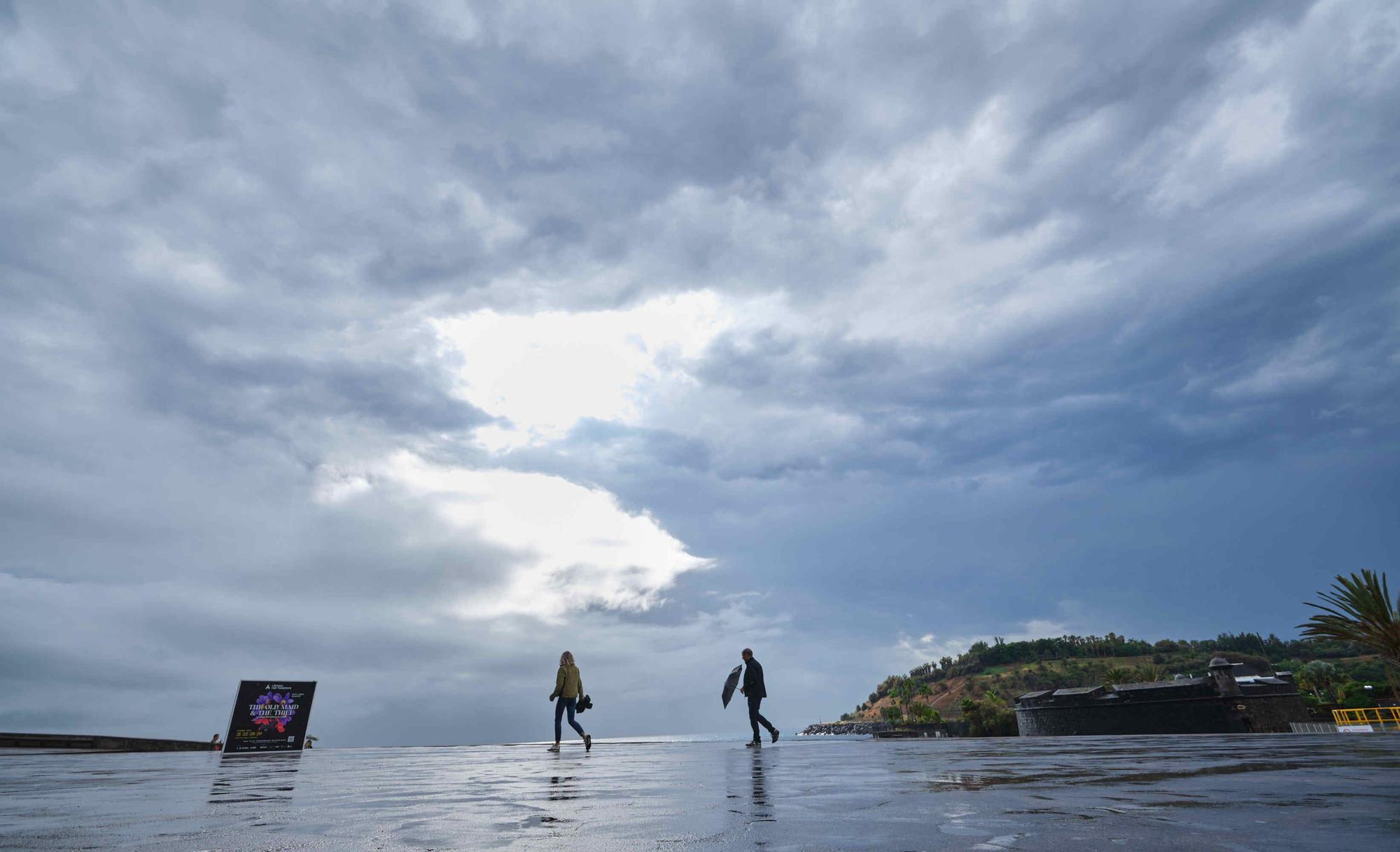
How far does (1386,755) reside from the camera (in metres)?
8.23

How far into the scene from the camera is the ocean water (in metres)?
3.56

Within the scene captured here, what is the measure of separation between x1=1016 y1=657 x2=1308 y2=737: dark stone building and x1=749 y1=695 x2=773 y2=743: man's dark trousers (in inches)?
1570

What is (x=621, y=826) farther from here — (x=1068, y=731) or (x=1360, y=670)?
(x=1360, y=670)

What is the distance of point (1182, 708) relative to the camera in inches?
2055

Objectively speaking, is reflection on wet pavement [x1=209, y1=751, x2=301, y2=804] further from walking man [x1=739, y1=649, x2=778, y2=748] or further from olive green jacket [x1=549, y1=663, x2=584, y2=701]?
walking man [x1=739, y1=649, x2=778, y2=748]

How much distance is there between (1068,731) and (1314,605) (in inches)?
2214

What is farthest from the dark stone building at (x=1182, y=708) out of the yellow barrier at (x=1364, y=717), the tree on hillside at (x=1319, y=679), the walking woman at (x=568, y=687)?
the tree on hillside at (x=1319, y=679)

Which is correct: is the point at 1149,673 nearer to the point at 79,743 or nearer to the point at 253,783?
the point at 79,743

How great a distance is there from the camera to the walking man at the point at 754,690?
17.0m

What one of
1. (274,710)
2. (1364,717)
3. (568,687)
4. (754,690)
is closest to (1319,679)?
(1364,717)

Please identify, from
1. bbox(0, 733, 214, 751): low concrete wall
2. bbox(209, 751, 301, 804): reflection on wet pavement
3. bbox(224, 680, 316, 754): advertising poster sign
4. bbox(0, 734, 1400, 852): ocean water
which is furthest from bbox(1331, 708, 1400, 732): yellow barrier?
bbox(0, 733, 214, 751): low concrete wall

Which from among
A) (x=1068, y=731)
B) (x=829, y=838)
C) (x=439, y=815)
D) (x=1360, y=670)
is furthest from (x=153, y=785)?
(x=1360, y=670)

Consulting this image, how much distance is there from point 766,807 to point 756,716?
12604mm

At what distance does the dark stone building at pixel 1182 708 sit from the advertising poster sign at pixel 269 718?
4565 cm
